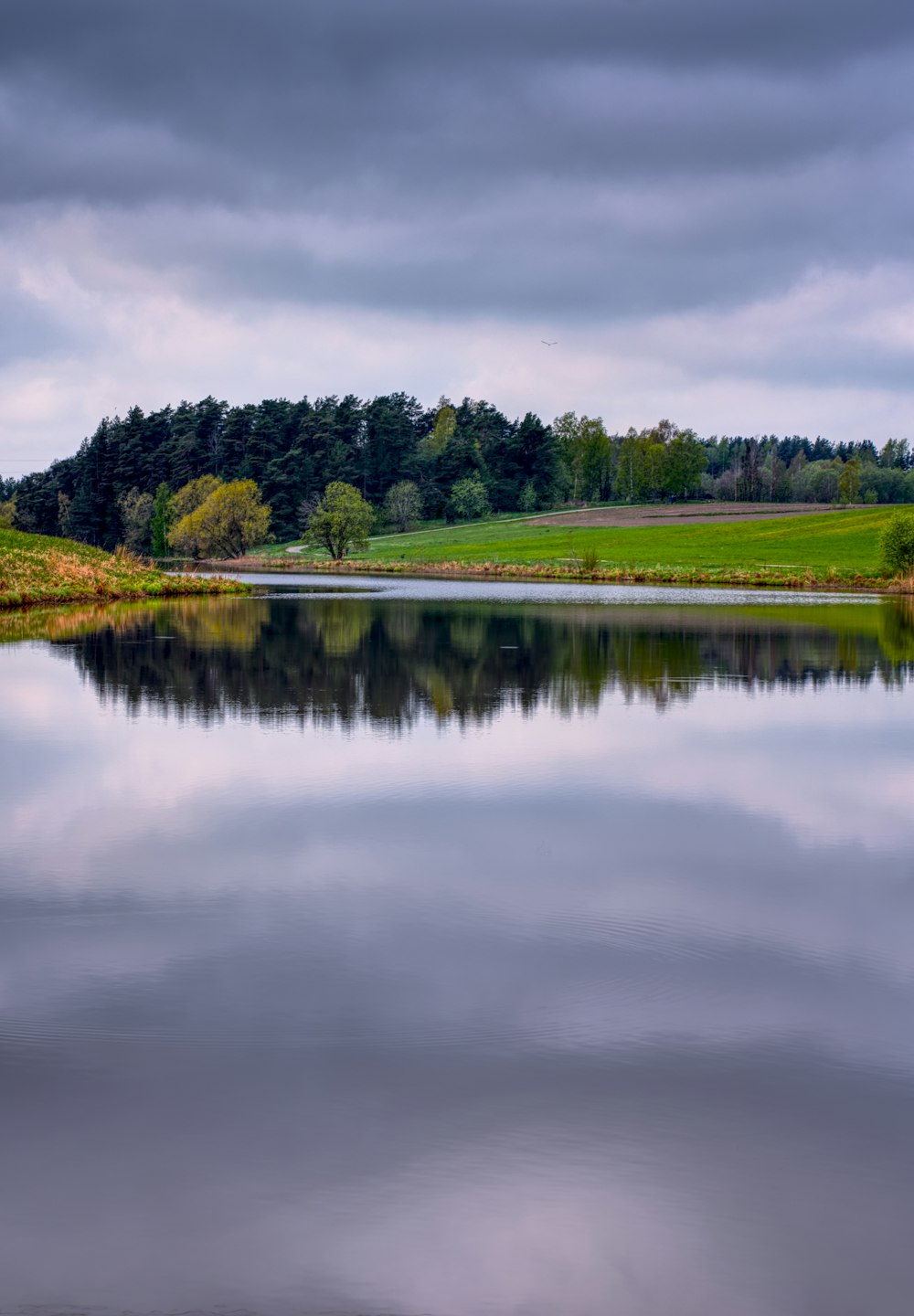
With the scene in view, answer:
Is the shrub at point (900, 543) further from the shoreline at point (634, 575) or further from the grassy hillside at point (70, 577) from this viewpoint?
the grassy hillside at point (70, 577)

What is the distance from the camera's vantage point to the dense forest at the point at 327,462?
480ft

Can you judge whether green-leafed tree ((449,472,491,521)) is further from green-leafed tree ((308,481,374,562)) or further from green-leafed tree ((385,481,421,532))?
green-leafed tree ((308,481,374,562))

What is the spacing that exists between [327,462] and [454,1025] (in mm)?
142364

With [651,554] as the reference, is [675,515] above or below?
above

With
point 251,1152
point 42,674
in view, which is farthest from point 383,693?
point 251,1152

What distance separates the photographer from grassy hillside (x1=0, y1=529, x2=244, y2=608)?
4331 centimetres

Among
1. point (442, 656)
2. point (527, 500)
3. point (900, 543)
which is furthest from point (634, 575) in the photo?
point (527, 500)

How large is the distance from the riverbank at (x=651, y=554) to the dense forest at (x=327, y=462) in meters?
15.8

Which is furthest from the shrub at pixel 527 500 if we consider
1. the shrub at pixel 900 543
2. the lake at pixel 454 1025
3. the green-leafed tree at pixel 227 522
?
the lake at pixel 454 1025

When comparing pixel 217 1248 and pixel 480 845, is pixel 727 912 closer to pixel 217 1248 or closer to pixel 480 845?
pixel 480 845

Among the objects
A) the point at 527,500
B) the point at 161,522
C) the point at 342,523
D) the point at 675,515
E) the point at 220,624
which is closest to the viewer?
the point at 220,624

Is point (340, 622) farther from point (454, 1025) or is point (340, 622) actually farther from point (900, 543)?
point (900, 543)

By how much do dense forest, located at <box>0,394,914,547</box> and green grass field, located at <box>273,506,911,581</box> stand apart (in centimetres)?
1828

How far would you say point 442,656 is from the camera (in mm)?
26250
